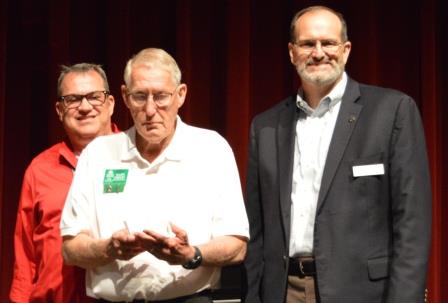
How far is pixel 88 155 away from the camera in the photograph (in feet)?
8.49

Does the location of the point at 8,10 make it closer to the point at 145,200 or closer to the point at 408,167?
the point at 145,200

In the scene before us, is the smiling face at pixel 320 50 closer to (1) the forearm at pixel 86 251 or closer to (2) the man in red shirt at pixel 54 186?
(2) the man in red shirt at pixel 54 186

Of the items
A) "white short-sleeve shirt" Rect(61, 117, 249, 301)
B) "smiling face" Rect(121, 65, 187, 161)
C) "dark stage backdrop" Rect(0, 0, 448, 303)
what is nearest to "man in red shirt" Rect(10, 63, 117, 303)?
"white short-sleeve shirt" Rect(61, 117, 249, 301)

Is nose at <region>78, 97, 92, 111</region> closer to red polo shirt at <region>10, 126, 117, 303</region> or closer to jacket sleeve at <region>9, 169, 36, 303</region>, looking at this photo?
red polo shirt at <region>10, 126, 117, 303</region>

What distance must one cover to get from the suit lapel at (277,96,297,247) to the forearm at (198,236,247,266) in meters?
0.22

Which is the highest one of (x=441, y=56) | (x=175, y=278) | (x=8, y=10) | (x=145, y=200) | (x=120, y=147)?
(x=8, y=10)

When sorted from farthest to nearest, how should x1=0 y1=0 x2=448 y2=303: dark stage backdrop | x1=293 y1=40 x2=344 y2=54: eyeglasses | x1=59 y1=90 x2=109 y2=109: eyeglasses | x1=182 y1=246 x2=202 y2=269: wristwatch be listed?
1. x1=0 y1=0 x2=448 y2=303: dark stage backdrop
2. x1=59 y1=90 x2=109 y2=109: eyeglasses
3. x1=293 y1=40 x2=344 y2=54: eyeglasses
4. x1=182 y1=246 x2=202 y2=269: wristwatch

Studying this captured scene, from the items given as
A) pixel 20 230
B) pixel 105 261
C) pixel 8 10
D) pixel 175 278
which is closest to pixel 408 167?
pixel 175 278

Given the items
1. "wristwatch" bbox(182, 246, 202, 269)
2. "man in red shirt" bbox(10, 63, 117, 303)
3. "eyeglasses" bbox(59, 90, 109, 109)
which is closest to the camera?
"wristwatch" bbox(182, 246, 202, 269)

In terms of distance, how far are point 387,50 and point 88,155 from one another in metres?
2.13

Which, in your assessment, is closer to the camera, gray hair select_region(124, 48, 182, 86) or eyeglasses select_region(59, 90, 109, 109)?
gray hair select_region(124, 48, 182, 86)

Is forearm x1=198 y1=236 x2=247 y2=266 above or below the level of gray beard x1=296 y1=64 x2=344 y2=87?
below

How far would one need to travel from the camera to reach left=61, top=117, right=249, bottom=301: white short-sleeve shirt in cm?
241

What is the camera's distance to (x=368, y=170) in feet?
8.21
